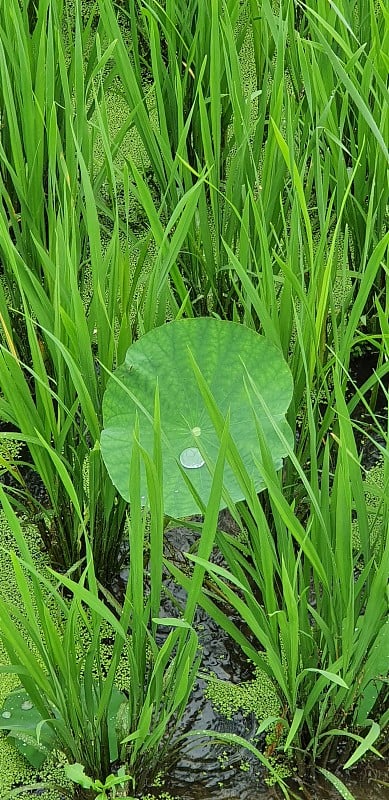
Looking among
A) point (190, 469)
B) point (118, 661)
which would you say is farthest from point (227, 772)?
point (190, 469)

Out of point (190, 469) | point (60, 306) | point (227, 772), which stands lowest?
point (227, 772)

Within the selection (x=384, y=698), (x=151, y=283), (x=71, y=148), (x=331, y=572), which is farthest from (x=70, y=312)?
(x=384, y=698)

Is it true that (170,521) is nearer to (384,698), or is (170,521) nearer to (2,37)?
(384,698)

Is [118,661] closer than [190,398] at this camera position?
Yes

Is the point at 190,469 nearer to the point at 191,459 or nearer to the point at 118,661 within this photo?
the point at 191,459

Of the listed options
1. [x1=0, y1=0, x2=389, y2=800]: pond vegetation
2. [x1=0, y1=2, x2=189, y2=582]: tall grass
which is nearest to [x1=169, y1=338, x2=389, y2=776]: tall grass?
[x1=0, y1=0, x2=389, y2=800]: pond vegetation

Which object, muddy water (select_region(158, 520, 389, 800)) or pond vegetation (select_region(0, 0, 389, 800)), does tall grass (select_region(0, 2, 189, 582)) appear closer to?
pond vegetation (select_region(0, 0, 389, 800))

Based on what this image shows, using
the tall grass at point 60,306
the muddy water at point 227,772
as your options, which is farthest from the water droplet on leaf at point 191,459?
the muddy water at point 227,772
